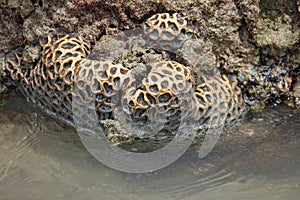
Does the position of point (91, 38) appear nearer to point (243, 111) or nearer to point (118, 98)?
point (118, 98)

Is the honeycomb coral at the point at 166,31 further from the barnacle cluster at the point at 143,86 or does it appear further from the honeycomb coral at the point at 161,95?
the honeycomb coral at the point at 161,95

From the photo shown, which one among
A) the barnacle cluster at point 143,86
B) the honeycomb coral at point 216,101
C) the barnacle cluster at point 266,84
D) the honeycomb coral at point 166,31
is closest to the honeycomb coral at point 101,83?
the barnacle cluster at point 143,86

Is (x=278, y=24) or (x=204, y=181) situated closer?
(x=204, y=181)

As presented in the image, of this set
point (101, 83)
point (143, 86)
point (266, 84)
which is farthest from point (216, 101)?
point (101, 83)

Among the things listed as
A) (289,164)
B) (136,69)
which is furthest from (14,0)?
(289,164)

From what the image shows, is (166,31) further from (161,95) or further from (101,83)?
(101,83)

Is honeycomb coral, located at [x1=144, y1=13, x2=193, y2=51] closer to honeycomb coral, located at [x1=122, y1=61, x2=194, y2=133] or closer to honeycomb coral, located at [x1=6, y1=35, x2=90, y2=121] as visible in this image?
honeycomb coral, located at [x1=122, y1=61, x2=194, y2=133]
